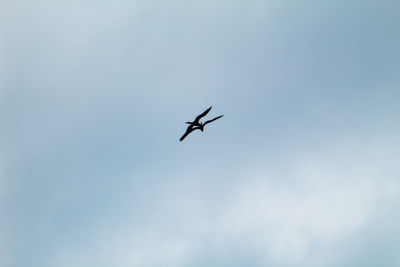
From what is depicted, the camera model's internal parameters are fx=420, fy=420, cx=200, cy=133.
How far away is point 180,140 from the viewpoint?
236ft

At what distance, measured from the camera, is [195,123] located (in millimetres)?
72125

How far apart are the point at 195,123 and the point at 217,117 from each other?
13.0 feet

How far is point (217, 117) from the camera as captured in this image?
234 feet

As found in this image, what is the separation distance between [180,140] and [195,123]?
3888mm
